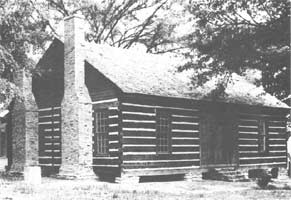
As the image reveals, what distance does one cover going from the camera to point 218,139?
25.9 metres

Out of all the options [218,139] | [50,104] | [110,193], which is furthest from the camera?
[218,139]

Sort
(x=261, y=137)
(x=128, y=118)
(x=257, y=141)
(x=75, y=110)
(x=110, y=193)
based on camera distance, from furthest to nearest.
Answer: (x=261, y=137) < (x=257, y=141) < (x=75, y=110) < (x=128, y=118) < (x=110, y=193)

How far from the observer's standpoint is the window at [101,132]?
22609 millimetres

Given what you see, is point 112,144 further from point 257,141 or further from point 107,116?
point 257,141

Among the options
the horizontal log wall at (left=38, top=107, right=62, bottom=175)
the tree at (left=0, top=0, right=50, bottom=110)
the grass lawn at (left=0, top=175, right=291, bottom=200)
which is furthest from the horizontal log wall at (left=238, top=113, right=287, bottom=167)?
the tree at (left=0, top=0, right=50, bottom=110)

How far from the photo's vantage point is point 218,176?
24859mm

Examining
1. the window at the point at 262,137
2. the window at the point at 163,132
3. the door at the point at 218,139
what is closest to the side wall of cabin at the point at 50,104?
the window at the point at 163,132

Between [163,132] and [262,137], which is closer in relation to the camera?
[163,132]

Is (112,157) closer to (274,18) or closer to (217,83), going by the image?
(217,83)

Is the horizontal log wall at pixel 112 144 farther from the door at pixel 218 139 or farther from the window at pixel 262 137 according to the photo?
the window at pixel 262 137

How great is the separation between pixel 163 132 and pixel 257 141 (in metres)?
7.05

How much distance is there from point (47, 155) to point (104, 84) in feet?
18.0

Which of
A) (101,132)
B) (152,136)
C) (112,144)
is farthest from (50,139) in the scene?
(152,136)

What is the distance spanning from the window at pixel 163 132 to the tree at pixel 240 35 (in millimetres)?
2531
